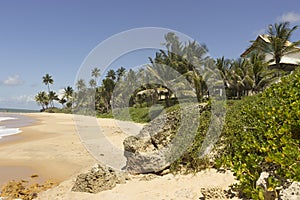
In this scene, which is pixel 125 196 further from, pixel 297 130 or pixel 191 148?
pixel 297 130

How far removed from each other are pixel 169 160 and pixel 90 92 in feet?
196

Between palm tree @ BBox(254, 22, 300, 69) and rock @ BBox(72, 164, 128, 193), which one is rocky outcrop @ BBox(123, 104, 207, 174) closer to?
rock @ BBox(72, 164, 128, 193)

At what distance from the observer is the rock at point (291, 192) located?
2778 mm

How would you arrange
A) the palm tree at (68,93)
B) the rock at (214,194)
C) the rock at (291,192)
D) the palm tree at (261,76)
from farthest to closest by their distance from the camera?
1. the palm tree at (68,93)
2. the palm tree at (261,76)
3. the rock at (214,194)
4. the rock at (291,192)

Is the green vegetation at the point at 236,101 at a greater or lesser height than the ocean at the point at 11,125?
greater

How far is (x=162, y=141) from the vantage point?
7.77 meters

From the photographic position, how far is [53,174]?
30.3 ft

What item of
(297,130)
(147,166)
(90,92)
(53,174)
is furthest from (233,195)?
(90,92)

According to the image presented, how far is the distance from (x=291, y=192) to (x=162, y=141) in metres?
5.10

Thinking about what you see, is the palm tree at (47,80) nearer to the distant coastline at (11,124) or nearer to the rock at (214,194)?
the distant coastline at (11,124)

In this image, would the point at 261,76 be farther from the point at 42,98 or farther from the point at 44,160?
the point at 42,98

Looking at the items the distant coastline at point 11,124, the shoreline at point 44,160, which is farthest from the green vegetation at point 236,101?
the distant coastline at point 11,124

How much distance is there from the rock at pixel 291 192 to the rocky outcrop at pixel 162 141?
435cm

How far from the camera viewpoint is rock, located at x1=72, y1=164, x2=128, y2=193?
6359 mm
